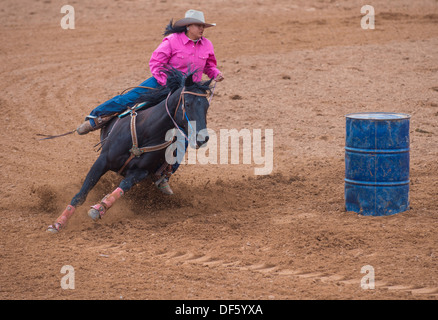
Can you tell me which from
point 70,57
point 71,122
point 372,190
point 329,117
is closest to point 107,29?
A: point 70,57

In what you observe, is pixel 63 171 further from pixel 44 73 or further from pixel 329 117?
pixel 44 73

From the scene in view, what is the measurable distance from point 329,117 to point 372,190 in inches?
169

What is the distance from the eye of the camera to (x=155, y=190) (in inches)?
297

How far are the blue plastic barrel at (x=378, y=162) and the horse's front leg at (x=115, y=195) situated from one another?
7.45 feet

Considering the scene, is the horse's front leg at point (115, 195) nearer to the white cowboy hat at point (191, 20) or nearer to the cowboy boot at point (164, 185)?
the cowboy boot at point (164, 185)

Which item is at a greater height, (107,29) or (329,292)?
(107,29)

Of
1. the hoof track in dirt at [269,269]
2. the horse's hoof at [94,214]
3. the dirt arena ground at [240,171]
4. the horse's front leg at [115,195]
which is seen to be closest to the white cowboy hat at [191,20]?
the horse's front leg at [115,195]

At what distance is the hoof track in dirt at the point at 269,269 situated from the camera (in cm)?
489

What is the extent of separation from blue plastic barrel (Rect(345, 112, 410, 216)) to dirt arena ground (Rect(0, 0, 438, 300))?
0.64 feet

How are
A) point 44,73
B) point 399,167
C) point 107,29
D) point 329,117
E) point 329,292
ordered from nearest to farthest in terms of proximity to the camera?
point 329,292, point 399,167, point 329,117, point 44,73, point 107,29

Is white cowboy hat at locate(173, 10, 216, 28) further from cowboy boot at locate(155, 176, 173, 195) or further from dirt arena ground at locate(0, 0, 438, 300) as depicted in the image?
dirt arena ground at locate(0, 0, 438, 300)

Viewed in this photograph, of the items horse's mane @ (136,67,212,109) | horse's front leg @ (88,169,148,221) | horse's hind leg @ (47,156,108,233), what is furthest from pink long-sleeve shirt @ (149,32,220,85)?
horse's hind leg @ (47,156,108,233)

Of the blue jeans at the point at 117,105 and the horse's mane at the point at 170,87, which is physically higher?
the horse's mane at the point at 170,87

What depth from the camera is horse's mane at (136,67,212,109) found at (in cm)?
627
